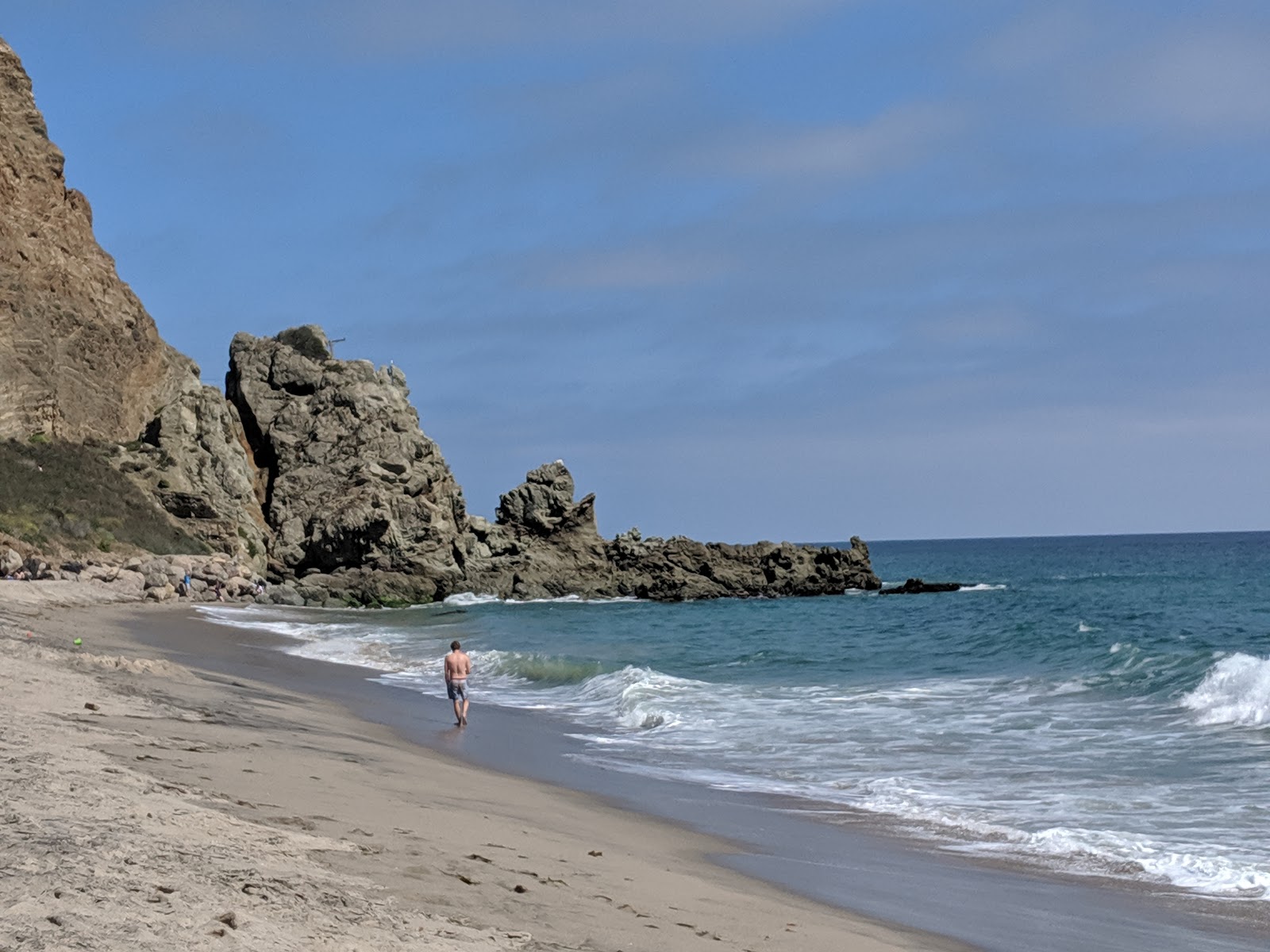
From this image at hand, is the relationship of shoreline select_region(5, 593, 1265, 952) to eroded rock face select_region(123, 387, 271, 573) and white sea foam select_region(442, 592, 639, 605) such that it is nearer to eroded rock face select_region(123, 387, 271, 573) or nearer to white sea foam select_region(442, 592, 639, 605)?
white sea foam select_region(442, 592, 639, 605)

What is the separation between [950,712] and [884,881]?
9.90 meters

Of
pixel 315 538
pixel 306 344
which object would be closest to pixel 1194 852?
pixel 315 538

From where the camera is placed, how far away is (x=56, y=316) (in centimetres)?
5809

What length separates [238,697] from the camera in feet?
49.2

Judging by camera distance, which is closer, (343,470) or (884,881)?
(884,881)

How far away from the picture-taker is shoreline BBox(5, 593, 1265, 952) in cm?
689

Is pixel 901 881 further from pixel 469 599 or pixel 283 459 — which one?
pixel 283 459

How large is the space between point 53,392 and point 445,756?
50.8m

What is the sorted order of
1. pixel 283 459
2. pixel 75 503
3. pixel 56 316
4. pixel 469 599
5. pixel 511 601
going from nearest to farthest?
pixel 75 503 → pixel 511 601 → pixel 469 599 → pixel 56 316 → pixel 283 459

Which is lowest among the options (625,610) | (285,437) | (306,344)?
(625,610)

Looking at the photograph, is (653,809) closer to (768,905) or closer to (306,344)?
(768,905)

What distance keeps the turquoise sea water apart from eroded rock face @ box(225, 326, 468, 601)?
50.0 ft

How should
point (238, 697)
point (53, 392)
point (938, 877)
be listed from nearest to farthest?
point (938, 877)
point (238, 697)
point (53, 392)

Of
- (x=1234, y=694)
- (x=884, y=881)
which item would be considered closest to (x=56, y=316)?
(x=1234, y=694)
